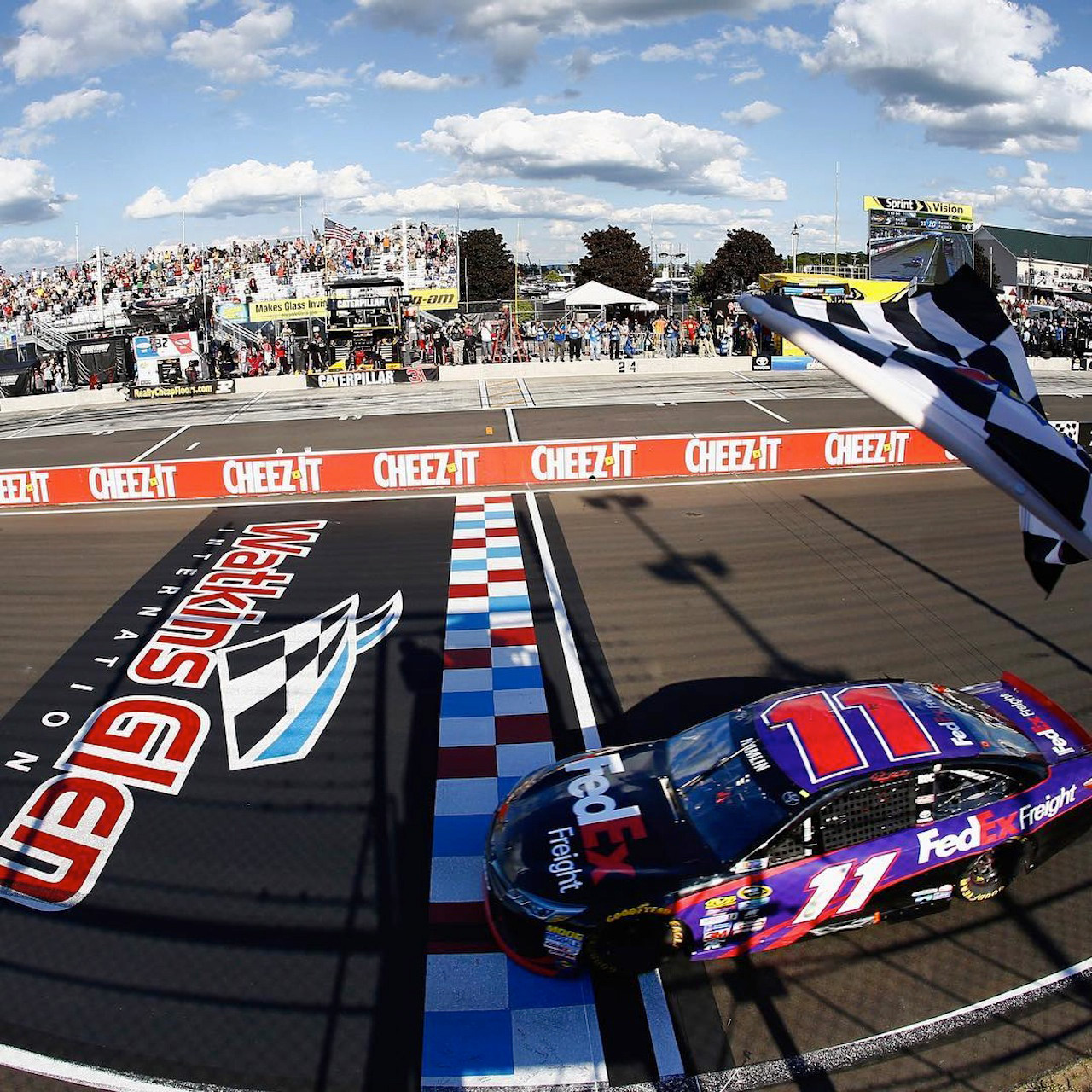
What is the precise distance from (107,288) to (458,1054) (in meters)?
45.6

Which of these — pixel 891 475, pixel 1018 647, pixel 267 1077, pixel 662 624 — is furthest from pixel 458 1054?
pixel 891 475

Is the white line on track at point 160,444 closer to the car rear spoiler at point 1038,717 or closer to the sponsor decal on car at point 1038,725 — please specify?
the car rear spoiler at point 1038,717

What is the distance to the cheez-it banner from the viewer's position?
1570 cm

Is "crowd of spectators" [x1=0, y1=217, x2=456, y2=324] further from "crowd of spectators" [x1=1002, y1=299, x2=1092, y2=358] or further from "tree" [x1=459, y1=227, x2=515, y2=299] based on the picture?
"crowd of spectators" [x1=1002, y1=299, x2=1092, y2=358]

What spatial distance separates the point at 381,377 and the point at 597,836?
2780cm

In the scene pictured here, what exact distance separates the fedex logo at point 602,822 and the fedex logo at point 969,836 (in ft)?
5.14

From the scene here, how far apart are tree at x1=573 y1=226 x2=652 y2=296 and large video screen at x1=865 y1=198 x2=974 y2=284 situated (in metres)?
17.9

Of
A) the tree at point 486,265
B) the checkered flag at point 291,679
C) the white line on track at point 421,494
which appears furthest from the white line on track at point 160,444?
the tree at point 486,265

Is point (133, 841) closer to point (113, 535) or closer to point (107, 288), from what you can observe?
point (113, 535)

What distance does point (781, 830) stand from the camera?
4770 mm

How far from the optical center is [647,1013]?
185 inches

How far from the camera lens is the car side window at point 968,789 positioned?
5.07 meters

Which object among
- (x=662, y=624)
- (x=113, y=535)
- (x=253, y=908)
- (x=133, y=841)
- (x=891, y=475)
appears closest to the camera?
(x=253, y=908)

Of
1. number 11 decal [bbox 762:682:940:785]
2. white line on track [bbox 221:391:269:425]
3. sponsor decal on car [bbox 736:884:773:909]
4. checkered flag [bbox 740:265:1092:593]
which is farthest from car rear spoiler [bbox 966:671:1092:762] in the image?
white line on track [bbox 221:391:269:425]
